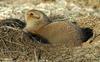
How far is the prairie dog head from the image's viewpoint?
9.86m

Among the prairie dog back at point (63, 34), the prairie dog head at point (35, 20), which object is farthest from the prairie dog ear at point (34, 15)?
the prairie dog back at point (63, 34)

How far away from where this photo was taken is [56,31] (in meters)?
9.47

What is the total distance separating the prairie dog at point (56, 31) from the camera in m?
9.35

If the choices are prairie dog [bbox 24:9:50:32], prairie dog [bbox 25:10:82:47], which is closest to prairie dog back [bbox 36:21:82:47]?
prairie dog [bbox 25:10:82:47]

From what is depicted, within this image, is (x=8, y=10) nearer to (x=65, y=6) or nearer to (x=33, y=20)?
(x=65, y=6)

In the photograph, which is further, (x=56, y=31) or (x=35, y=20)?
(x=35, y=20)

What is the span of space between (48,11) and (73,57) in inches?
151

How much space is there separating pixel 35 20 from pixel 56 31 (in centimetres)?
68

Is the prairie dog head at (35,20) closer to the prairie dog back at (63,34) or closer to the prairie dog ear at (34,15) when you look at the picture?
the prairie dog ear at (34,15)

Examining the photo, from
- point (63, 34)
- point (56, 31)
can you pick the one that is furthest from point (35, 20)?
point (63, 34)

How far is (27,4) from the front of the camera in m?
13.2

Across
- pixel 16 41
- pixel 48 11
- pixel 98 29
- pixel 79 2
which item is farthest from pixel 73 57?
pixel 79 2

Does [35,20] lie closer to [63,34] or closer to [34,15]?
[34,15]

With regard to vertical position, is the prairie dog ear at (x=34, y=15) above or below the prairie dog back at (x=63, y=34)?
above
